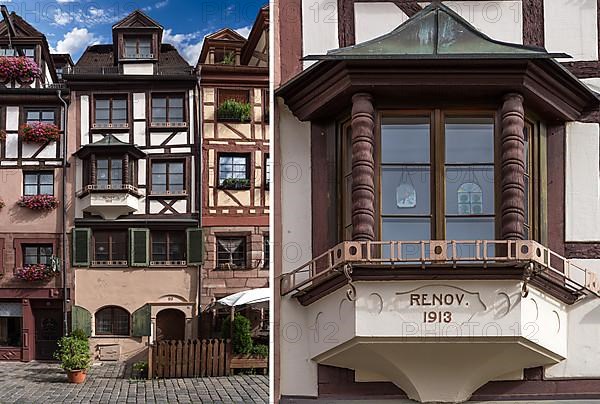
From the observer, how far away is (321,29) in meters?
4.27

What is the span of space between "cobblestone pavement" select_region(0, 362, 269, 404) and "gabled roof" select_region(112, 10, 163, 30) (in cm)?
138

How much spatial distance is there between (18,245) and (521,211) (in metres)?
1.92

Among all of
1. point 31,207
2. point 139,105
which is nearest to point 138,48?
point 139,105

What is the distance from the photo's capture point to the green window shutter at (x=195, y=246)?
3.90 meters

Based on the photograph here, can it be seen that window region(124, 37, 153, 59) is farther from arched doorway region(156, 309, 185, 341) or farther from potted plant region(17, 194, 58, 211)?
arched doorway region(156, 309, 185, 341)

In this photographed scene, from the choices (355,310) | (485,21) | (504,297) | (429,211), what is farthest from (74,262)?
(485,21)

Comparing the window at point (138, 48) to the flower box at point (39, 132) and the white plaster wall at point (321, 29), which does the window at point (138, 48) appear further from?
the white plaster wall at point (321, 29)

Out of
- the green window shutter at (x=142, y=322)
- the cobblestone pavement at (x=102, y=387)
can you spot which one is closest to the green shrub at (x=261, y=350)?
the cobblestone pavement at (x=102, y=387)

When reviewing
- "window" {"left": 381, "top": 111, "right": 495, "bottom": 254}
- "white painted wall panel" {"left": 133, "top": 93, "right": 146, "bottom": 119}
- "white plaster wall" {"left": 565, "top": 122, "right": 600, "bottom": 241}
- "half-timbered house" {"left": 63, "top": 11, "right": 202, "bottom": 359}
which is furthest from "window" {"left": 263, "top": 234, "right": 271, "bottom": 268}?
"white plaster wall" {"left": 565, "top": 122, "right": 600, "bottom": 241}

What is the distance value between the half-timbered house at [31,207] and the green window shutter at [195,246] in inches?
18.5

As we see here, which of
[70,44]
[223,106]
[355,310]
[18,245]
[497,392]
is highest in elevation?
[70,44]

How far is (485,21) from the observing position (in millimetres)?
4281

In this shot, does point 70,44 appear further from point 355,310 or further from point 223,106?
point 355,310

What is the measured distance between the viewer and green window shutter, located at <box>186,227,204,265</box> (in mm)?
3896
